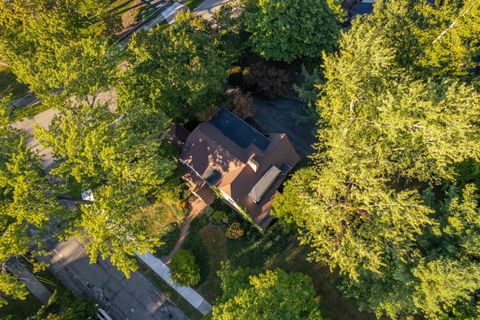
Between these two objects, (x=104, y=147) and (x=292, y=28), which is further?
(x=292, y=28)

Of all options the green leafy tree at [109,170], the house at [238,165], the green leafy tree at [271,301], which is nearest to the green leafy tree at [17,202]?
the green leafy tree at [109,170]

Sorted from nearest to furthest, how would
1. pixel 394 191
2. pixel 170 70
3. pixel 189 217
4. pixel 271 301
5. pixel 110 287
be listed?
pixel 271 301 < pixel 394 191 < pixel 170 70 < pixel 110 287 < pixel 189 217

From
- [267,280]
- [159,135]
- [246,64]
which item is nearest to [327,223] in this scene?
[267,280]

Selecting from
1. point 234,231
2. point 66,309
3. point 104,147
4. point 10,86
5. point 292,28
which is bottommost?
point 234,231

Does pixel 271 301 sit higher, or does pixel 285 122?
pixel 285 122

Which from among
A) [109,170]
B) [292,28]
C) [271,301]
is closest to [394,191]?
[271,301]

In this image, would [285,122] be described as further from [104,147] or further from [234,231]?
[104,147]
